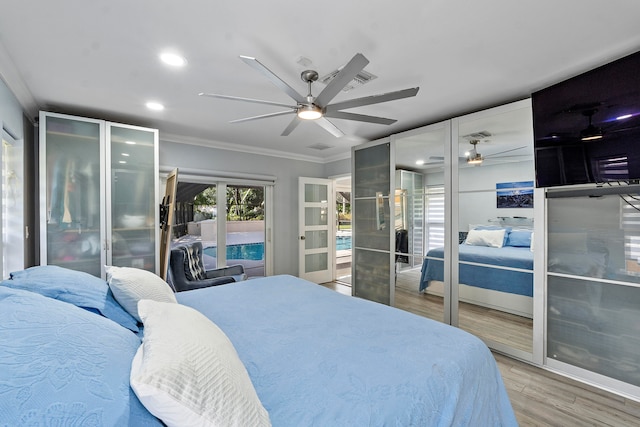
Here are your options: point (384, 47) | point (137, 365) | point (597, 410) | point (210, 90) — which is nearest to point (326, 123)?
point (384, 47)

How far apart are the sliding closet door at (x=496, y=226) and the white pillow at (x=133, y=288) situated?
2.86 m

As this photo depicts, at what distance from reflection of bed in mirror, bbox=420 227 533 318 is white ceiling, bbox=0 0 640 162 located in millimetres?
1376

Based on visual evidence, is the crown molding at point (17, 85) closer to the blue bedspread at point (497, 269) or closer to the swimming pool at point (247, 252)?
the blue bedspread at point (497, 269)

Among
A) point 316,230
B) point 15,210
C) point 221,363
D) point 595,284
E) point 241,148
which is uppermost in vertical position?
point 241,148

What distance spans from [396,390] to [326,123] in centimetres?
202

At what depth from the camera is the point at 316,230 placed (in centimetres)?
551

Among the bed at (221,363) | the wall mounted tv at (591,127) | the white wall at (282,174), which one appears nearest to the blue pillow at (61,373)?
the bed at (221,363)

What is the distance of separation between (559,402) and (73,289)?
3.19m

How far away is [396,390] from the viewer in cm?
107

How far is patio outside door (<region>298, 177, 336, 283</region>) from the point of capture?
5.25 metres

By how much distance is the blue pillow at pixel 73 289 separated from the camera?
132 centimetres

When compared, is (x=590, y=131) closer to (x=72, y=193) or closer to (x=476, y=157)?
(x=476, y=157)

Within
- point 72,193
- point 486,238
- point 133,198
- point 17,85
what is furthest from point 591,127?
point 72,193

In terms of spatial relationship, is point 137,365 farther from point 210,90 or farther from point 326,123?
point 210,90
